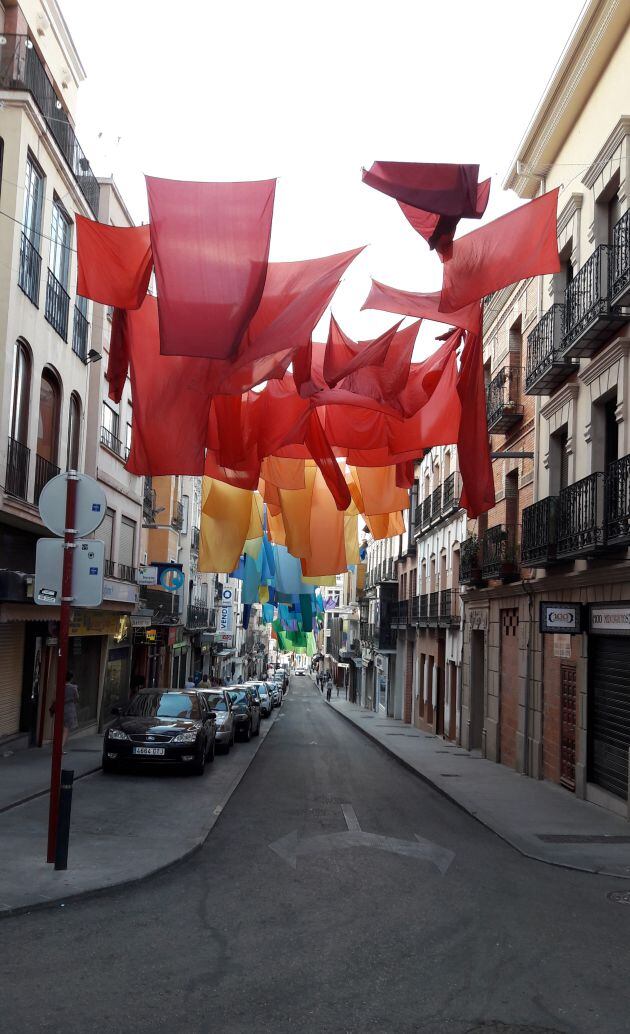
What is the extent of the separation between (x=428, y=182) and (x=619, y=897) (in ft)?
21.9

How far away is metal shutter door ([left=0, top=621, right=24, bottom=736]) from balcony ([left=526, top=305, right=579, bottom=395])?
10867mm

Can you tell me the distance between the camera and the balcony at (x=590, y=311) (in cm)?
1363

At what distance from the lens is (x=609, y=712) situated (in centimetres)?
1419

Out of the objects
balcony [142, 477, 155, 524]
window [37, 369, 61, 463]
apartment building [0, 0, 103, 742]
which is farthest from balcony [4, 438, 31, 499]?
balcony [142, 477, 155, 524]

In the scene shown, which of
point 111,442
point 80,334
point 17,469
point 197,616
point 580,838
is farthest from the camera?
point 197,616

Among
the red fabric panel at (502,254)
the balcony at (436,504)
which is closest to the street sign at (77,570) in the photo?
the red fabric panel at (502,254)

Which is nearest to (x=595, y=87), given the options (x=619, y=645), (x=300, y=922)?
(x=619, y=645)

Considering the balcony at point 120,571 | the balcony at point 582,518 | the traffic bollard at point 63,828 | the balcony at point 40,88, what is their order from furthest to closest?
the balcony at point 120,571 → the balcony at point 40,88 → the balcony at point 582,518 → the traffic bollard at point 63,828

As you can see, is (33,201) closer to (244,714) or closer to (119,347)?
(119,347)

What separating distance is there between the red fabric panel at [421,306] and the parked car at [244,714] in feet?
54.5

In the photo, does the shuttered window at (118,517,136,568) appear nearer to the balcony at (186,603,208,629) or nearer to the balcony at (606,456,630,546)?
the balcony at (186,603,208,629)

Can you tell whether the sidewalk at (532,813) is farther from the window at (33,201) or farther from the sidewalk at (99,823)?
the window at (33,201)

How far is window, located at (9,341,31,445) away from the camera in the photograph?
51.5 ft

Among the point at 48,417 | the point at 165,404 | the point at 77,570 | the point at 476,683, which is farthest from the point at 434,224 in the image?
the point at 476,683
